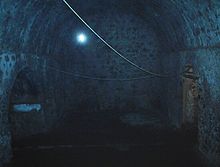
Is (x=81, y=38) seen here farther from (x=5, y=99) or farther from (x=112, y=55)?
(x=5, y=99)

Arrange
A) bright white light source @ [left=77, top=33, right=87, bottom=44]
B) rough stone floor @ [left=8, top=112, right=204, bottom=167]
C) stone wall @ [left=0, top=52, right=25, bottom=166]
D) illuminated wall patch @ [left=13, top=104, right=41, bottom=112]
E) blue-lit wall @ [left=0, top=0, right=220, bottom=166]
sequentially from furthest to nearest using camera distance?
bright white light source @ [left=77, top=33, right=87, bottom=44], illuminated wall patch @ [left=13, top=104, right=41, bottom=112], rough stone floor @ [left=8, top=112, right=204, bottom=167], stone wall @ [left=0, top=52, right=25, bottom=166], blue-lit wall @ [left=0, top=0, right=220, bottom=166]

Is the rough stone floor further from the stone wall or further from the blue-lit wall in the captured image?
the blue-lit wall

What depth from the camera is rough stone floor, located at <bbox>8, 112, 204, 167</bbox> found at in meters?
6.66

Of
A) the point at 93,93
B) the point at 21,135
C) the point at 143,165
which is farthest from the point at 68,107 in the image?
the point at 143,165

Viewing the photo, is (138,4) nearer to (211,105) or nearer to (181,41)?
(181,41)

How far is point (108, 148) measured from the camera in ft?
25.2

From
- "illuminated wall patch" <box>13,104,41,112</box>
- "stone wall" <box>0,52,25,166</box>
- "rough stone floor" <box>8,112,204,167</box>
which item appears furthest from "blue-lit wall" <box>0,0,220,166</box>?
"rough stone floor" <box>8,112,204,167</box>

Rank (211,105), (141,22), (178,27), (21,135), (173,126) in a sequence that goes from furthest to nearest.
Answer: (141,22) < (173,126) < (21,135) < (178,27) < (211,105)

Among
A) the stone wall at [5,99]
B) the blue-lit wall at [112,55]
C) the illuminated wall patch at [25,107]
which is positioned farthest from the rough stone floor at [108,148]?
the illuminated wall patch at [25,107]

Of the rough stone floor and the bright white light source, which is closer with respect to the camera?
the rough stone floor

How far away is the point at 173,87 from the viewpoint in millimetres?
9281

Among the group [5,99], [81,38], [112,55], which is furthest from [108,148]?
[81,38]

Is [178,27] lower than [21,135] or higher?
higher

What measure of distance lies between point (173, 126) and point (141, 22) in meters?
4.54
